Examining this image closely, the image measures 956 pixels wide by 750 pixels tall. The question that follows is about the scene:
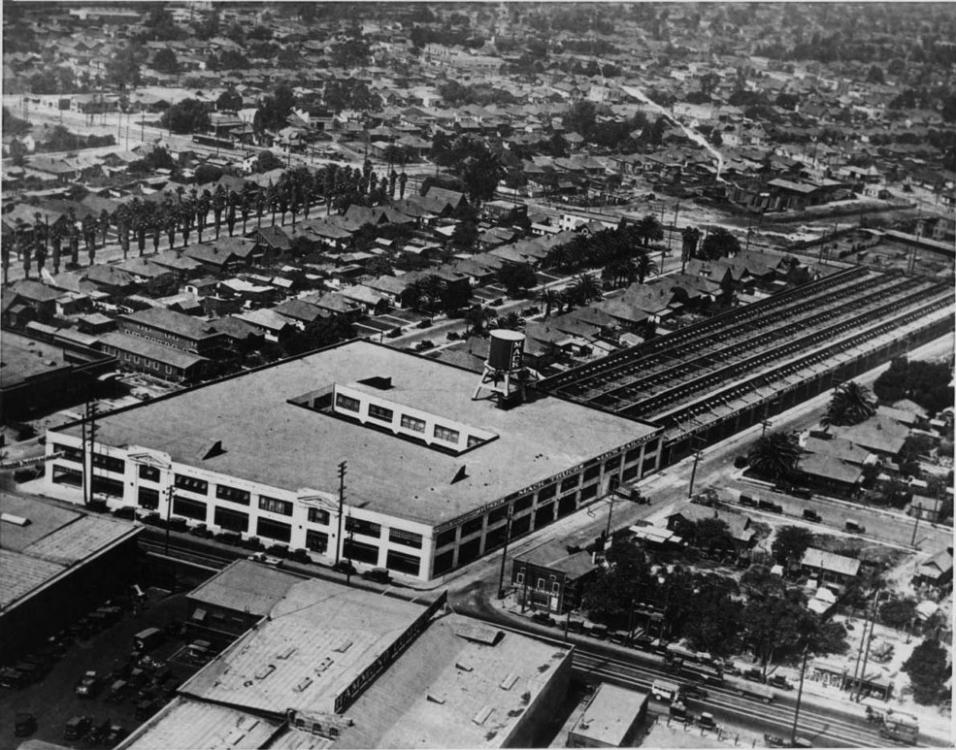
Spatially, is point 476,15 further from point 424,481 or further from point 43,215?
point 424,481

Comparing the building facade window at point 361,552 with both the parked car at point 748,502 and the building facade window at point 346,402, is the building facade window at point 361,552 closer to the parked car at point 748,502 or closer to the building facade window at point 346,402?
the building facade window at point 346,402

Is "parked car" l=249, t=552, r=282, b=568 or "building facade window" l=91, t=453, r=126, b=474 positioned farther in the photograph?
"building facade window" l=91, t=453, r=126, b=474

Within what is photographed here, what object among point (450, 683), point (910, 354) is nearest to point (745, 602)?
point (450, 683)

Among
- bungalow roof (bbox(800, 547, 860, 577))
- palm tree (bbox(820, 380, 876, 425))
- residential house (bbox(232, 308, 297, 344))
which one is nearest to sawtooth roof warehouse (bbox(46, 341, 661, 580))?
residential house (bbox(232, 308, 297, 344))

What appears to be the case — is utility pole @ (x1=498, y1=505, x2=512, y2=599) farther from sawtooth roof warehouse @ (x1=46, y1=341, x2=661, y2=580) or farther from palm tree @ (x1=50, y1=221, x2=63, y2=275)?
palm tree @ (x1=50, y1=221, x2=63, y2=275)

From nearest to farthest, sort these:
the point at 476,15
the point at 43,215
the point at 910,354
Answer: the point at 910,354 < the point at 43,215 < the point at 476,15
